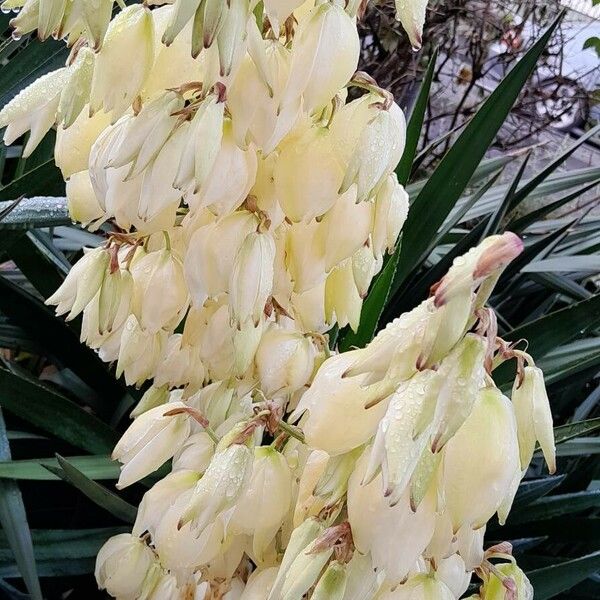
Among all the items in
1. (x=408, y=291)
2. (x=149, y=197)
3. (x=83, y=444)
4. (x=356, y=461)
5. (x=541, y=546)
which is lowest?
(x=541, y=546)

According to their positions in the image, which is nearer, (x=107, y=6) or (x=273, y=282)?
(x=107, y=6)

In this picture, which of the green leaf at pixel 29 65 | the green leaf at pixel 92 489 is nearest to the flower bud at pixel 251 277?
the green leaf at pixel 92 489

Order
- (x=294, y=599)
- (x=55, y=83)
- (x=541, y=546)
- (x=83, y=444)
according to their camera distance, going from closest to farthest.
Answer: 1. (x=294, y=599)
2. (x=55, y=83)
3. (x=83, y=444)
4. (x=541, y=546)

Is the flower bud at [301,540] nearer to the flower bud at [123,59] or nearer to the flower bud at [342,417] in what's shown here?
the flower bud at [342,417]

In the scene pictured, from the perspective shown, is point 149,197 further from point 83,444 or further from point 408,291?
point 408,291

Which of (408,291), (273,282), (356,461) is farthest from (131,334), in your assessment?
(408,291)

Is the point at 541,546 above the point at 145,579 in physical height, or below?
below

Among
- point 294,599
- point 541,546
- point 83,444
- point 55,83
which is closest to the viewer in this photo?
point 294,599

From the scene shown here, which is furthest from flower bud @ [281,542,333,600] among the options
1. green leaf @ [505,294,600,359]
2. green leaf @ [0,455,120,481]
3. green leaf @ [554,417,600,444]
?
green leaf @ [505,294,600,359]
